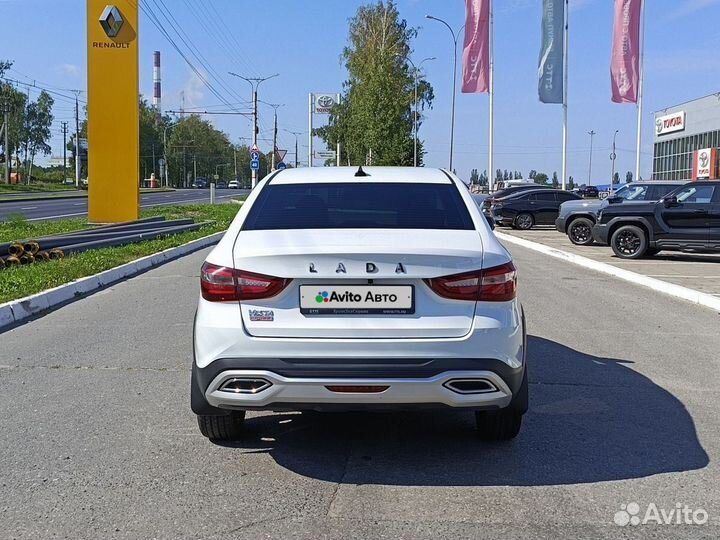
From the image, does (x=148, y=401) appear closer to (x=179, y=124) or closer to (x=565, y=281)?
(x=565, y=281)

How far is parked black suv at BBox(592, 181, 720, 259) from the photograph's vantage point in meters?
16.3

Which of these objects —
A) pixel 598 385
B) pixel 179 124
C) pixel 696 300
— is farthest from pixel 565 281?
pixel 179 124

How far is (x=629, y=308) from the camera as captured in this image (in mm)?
10508

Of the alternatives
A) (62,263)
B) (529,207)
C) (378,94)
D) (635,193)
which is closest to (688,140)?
(378,94)

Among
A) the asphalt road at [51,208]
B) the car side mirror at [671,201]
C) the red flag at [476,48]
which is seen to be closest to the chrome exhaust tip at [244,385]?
the car side mirror at [671,201]

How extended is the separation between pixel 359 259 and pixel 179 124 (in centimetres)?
13083

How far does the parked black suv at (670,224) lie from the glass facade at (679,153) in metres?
43.3

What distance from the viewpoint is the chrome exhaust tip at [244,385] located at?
4035 mm

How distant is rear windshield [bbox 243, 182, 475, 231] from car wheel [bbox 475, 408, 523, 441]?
1.11 metres

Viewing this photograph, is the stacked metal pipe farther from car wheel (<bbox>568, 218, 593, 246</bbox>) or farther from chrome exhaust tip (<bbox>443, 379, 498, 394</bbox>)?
Answer: car wheel (<bbox>568, 218, 593, 246</bbox>)

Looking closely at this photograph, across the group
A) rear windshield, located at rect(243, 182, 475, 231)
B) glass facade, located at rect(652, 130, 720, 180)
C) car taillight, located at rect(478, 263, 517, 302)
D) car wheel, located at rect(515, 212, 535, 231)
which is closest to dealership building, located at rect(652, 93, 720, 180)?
glass facade, located at rect(652, 130, 720, 180)

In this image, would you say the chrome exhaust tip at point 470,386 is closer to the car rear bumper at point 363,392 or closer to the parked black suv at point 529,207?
the car rear bumper at point 363,392

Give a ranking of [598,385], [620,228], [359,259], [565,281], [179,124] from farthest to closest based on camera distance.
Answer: [179,124]
[620,228]
[565,281]
[598,385]
[359,259]

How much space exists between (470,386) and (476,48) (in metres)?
36.5
